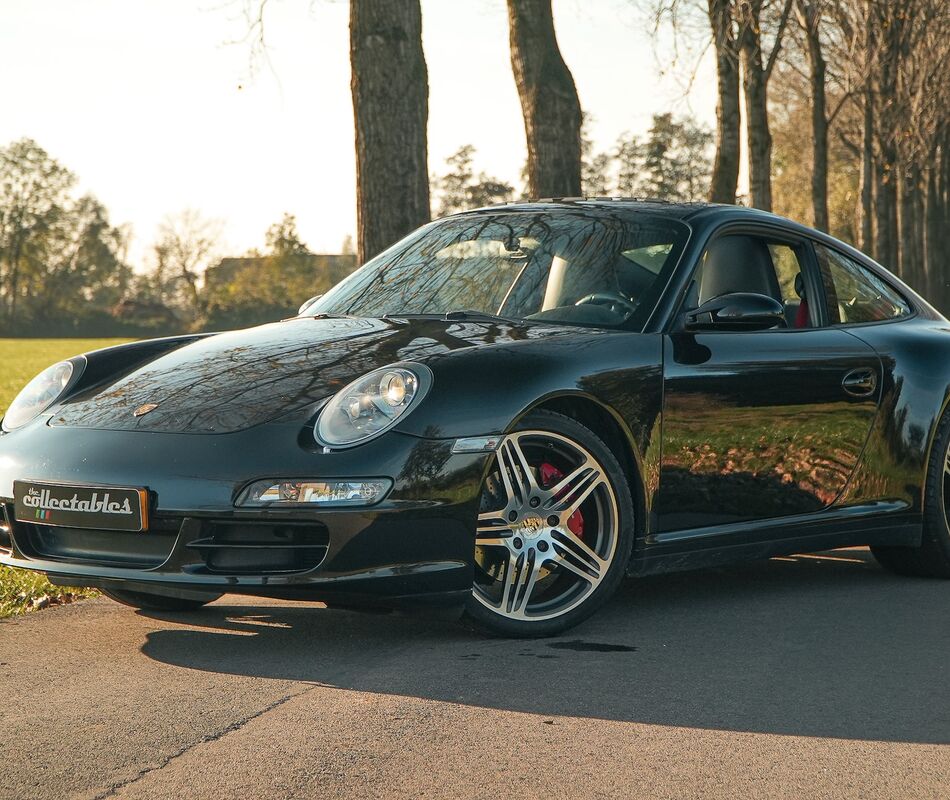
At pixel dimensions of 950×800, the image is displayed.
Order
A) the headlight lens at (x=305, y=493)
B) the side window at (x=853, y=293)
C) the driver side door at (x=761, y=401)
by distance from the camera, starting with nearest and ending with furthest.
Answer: the headlight lens at (x=305, y=493), the driver side door at (x=761, y=401), the side window at (x=853, y=293)

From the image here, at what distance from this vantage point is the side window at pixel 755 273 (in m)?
5.60

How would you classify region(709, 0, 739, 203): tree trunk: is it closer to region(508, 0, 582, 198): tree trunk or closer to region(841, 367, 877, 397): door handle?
region(508, 0, 582, 198): tree trunk

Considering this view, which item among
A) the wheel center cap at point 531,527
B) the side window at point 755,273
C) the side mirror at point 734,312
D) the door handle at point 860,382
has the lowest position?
the wheel center cap at point 531,527

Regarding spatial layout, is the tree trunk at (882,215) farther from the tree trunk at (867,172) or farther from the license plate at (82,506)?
the license plate at (82,506)

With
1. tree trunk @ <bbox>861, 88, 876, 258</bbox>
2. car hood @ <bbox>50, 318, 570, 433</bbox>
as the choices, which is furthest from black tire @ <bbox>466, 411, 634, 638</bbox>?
tree trunk @ <bbox>861, 88, 876, 258</bbox>

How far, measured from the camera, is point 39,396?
16.6 feet

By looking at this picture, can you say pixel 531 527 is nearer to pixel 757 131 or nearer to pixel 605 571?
pixel 605 571

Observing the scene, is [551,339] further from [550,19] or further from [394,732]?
[550,19]

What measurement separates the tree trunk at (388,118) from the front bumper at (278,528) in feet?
19.7

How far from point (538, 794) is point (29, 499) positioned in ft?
6.70

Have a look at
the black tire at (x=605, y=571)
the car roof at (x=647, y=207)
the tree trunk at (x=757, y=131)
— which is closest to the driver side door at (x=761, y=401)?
the car roof at (x=647, y=207)

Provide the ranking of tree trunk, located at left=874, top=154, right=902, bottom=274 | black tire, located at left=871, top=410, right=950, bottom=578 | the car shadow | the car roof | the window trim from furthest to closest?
tree trunk, located at left=874, top=154, right=902, bottom=274 < black tire, located at left=871, top=410, right=950, bottom=578 < the car roof < the window trim < the car shadow

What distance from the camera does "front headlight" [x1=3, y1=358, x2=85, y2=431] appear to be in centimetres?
496

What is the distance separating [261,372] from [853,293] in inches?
108
